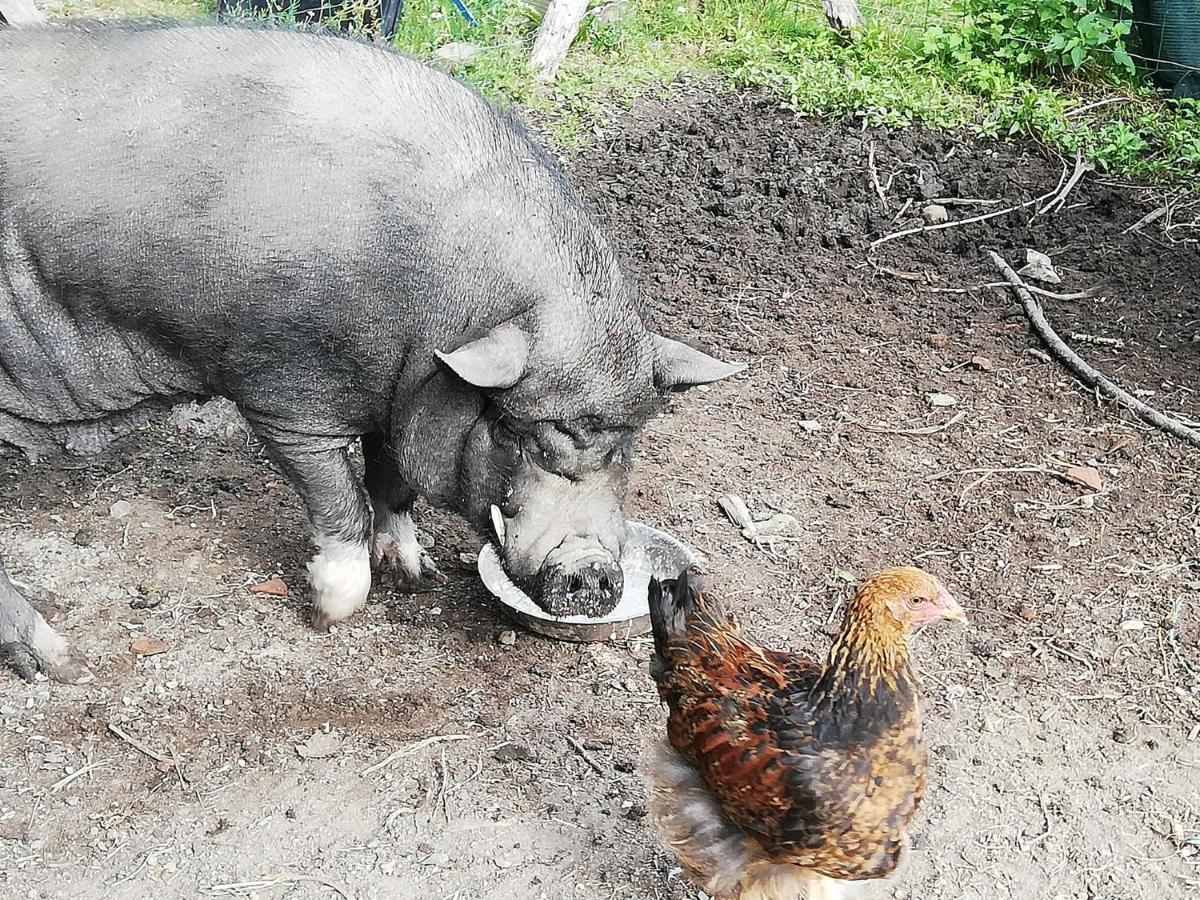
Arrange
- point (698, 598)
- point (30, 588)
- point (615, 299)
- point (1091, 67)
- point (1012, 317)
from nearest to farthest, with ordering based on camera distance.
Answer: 1. point (698, 598)
2. point (615, 299)
3. point (30, 588)
4. point (1012, 317)
5. point (1091, 67)

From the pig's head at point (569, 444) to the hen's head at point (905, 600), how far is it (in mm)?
1328

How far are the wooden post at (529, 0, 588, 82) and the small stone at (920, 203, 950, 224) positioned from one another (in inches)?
109

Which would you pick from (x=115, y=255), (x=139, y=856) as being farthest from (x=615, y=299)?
(x=139, y=856)

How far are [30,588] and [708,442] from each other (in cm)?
286

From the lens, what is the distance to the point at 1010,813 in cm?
429

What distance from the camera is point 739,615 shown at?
5090 mm

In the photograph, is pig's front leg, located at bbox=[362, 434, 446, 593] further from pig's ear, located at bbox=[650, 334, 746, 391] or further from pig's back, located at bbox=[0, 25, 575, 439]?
pig's ear, located at bbox=[650, 334, 746, 391]

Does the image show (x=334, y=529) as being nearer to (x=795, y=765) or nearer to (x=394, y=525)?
(x=394, y=525)

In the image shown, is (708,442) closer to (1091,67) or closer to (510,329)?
(510,329)

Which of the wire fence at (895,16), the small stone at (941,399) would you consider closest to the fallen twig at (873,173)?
the small stone at (941,399)

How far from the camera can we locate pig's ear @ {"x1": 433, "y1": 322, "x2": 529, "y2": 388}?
13.9ft

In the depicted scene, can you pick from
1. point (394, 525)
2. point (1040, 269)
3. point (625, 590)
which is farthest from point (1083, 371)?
Result: point (394, 525)

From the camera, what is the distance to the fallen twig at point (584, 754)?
4426 mm

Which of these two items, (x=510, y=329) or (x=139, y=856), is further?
(x=510, y=329)
